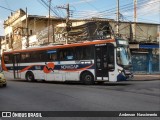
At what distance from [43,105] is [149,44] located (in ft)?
88.0

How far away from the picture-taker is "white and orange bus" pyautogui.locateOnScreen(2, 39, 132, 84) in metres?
19.7

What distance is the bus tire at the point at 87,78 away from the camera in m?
20.7

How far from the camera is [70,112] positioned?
9.21 meters

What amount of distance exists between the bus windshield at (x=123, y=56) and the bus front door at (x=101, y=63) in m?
0.90

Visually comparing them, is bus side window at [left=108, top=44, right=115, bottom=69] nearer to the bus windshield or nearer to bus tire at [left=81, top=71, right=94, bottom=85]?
the bus windshield

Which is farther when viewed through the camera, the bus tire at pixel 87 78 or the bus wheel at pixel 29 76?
the bus wheel at pixel 29 76

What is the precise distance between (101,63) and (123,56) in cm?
152

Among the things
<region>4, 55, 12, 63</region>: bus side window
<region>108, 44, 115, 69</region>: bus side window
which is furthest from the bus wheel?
<region>108, 44, 115, 69</region>: bus side window

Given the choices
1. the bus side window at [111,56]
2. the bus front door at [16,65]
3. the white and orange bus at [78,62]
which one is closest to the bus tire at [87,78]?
the white and orange bus at [78,62]

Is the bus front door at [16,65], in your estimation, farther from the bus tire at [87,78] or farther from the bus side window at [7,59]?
the bus tire at [87,78]

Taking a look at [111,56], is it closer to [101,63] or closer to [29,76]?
[101,63]

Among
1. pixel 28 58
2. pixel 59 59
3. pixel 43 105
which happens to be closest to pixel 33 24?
pixel 28 58

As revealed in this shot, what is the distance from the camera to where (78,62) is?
842 inches

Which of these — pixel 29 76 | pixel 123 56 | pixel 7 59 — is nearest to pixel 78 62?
pixel 123 56
